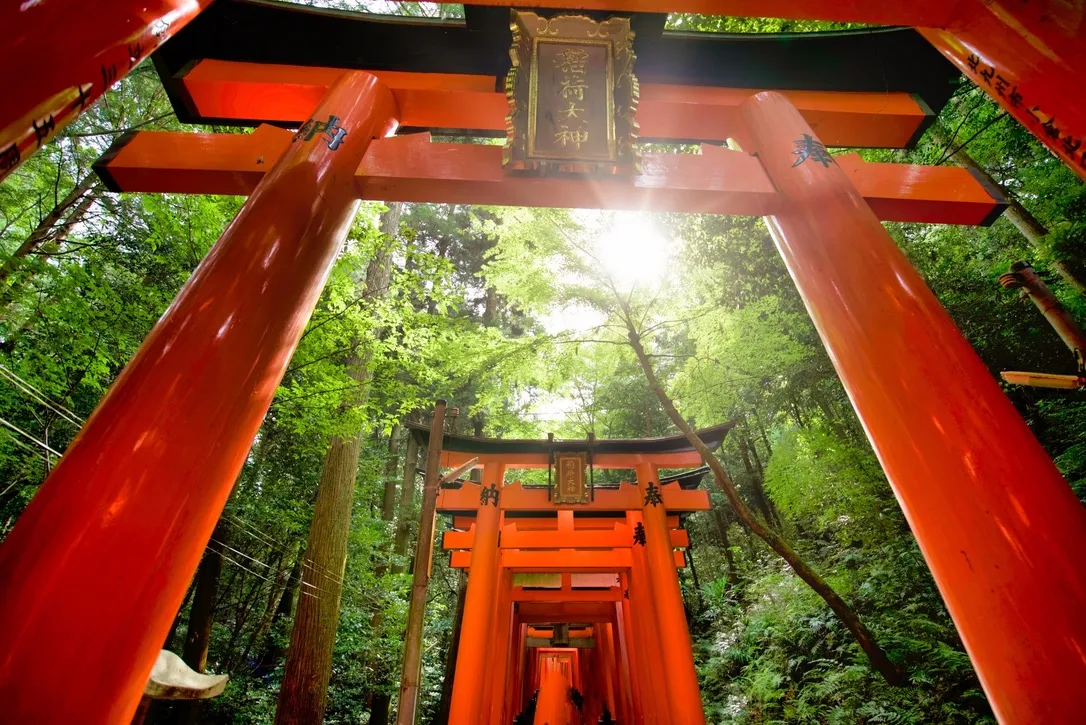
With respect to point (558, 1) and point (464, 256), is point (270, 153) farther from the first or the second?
point (464, 256)

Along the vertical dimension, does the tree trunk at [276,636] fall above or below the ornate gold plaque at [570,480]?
below

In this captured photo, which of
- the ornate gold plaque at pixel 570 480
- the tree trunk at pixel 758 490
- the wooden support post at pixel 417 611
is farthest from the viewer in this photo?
the tree trunk at pixel 758 490

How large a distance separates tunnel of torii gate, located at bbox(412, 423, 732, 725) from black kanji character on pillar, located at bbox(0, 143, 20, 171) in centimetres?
649

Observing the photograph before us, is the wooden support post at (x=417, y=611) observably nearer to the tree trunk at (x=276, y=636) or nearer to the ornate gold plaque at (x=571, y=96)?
the ornate gold plaque at (x=571, y=96)

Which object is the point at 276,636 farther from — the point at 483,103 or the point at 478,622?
the point at 483,103

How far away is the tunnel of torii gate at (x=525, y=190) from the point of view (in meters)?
1.43

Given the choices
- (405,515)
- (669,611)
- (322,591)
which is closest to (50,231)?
(322,591)

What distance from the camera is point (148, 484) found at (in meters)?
1.51

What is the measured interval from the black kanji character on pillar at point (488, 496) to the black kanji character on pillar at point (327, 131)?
648cm

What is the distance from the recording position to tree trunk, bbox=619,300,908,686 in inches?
230

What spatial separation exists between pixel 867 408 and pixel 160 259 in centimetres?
715

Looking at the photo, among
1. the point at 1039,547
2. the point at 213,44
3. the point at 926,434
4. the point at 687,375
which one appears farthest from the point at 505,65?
the point at 687,375

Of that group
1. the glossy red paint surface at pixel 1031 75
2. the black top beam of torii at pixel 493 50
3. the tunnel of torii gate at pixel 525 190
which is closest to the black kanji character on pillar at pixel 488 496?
the tunnel of torii gate at pixel 525 190

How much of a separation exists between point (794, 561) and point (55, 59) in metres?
8.28
